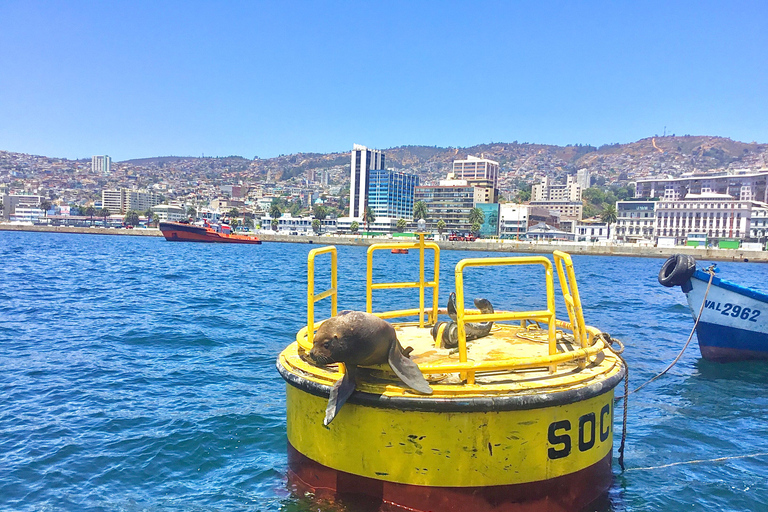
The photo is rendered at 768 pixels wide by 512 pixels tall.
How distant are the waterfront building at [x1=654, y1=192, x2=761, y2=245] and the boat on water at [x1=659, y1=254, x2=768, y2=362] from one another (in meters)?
117

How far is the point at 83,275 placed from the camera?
99.9 ft

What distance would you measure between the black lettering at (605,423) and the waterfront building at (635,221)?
133 meters

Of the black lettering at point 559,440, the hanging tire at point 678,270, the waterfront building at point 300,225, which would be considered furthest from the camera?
the waterfront building at point 300,225

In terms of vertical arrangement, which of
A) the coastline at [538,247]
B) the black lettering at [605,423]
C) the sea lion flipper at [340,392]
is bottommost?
the coastline at [538,247]

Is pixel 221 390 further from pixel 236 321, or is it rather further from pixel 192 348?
pixel 236 321

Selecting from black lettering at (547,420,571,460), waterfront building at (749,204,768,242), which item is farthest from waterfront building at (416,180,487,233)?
black lettering at (547,420,571,460)

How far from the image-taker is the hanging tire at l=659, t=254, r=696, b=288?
11438mm

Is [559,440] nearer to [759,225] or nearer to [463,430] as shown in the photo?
[463,430]

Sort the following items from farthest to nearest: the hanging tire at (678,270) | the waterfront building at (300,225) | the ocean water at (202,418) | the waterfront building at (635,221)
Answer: the waterfront building at (300,225), the waterfront building at (635,221), the hanging tire at (678,270), the ocean water at (202,418)

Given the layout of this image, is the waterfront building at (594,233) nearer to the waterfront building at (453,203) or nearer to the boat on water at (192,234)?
the waterfront building at (453,203)

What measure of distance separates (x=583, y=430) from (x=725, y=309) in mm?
9130

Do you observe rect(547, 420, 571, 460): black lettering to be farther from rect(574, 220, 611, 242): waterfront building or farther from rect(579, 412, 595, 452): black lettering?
rect(574, 220, 611, 242): waterfront building

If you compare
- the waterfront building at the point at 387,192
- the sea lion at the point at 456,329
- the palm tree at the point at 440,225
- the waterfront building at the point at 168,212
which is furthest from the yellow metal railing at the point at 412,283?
the waterfront building at the point at 168,212

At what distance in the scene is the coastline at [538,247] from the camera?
8488 cm
